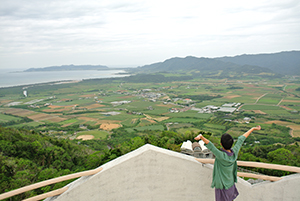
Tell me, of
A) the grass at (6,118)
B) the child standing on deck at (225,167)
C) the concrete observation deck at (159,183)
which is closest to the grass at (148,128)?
the grass at (6,118)

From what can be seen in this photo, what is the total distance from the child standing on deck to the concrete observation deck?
0.46 m

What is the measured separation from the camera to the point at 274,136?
1174 inches

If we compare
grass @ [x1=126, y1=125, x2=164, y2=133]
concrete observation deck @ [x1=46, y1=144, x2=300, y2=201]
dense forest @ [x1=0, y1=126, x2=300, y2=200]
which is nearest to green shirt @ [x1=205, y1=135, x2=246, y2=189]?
concrete observation deck @ [x1=46, y1=144, x2=300, y2=201]

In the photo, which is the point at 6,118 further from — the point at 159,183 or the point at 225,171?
the point at 225,171

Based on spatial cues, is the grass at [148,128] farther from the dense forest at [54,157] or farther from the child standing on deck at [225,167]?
the child standing on deck at [225,167]

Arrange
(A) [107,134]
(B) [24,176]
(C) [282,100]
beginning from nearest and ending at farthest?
(B) [24,176], (A) [107,134], (C) [282,100]

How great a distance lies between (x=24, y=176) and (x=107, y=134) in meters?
21.7

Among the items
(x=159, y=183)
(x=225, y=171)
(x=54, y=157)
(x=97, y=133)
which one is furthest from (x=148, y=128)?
(x=225, y=171)

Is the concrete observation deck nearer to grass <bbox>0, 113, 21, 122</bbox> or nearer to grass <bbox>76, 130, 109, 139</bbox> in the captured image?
grass <bbox>76, 130, 109, 139</bbox>

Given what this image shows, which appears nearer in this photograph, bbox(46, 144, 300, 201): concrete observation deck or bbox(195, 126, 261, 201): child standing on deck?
bbox(195, 126, 261, 201): child standing on deck

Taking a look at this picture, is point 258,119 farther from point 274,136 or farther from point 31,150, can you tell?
point 31,150

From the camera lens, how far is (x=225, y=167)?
2643mm

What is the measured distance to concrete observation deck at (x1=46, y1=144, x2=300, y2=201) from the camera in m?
3.22

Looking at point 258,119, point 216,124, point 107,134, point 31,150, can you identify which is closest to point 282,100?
point 258,119
